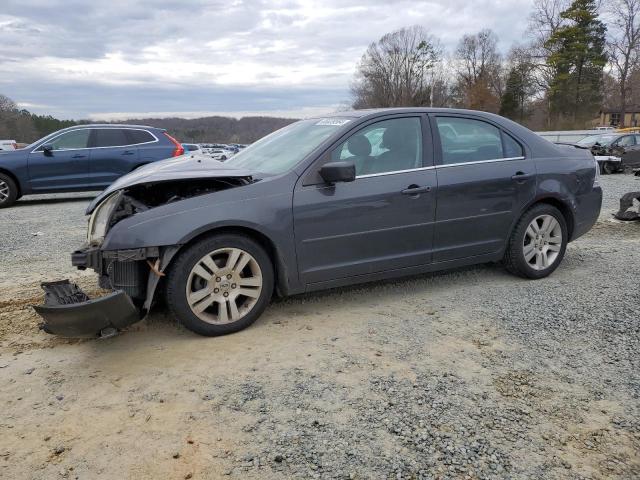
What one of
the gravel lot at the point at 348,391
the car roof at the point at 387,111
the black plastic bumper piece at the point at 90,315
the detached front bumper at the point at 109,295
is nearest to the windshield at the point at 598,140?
the gravel lot at the point at 348,391

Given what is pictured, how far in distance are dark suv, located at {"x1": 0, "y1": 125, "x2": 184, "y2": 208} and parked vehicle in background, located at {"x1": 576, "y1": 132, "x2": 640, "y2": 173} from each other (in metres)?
14.8

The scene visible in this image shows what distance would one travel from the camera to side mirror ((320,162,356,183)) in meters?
3.67

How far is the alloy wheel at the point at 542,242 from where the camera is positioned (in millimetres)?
4758

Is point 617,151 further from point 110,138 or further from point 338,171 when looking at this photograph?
point 338,171

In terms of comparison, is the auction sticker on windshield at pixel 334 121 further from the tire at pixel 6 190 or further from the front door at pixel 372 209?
the tire at pixel 6 190

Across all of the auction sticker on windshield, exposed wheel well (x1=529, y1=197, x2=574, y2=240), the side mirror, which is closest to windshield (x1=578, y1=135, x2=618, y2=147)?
exposed wheel well (x1=529, y1=197, x2=574, y2=240)

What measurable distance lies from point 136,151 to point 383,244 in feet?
27.9

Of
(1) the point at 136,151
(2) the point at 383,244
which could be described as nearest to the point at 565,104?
(1) the point at 136,151

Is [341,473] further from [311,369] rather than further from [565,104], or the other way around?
[565,104]

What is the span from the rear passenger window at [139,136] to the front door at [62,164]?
0.86 meters

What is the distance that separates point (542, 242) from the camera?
190 inches

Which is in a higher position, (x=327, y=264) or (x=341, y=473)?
(x=327, y=264)

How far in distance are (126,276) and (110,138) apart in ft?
27.9

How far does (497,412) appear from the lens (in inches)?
103
